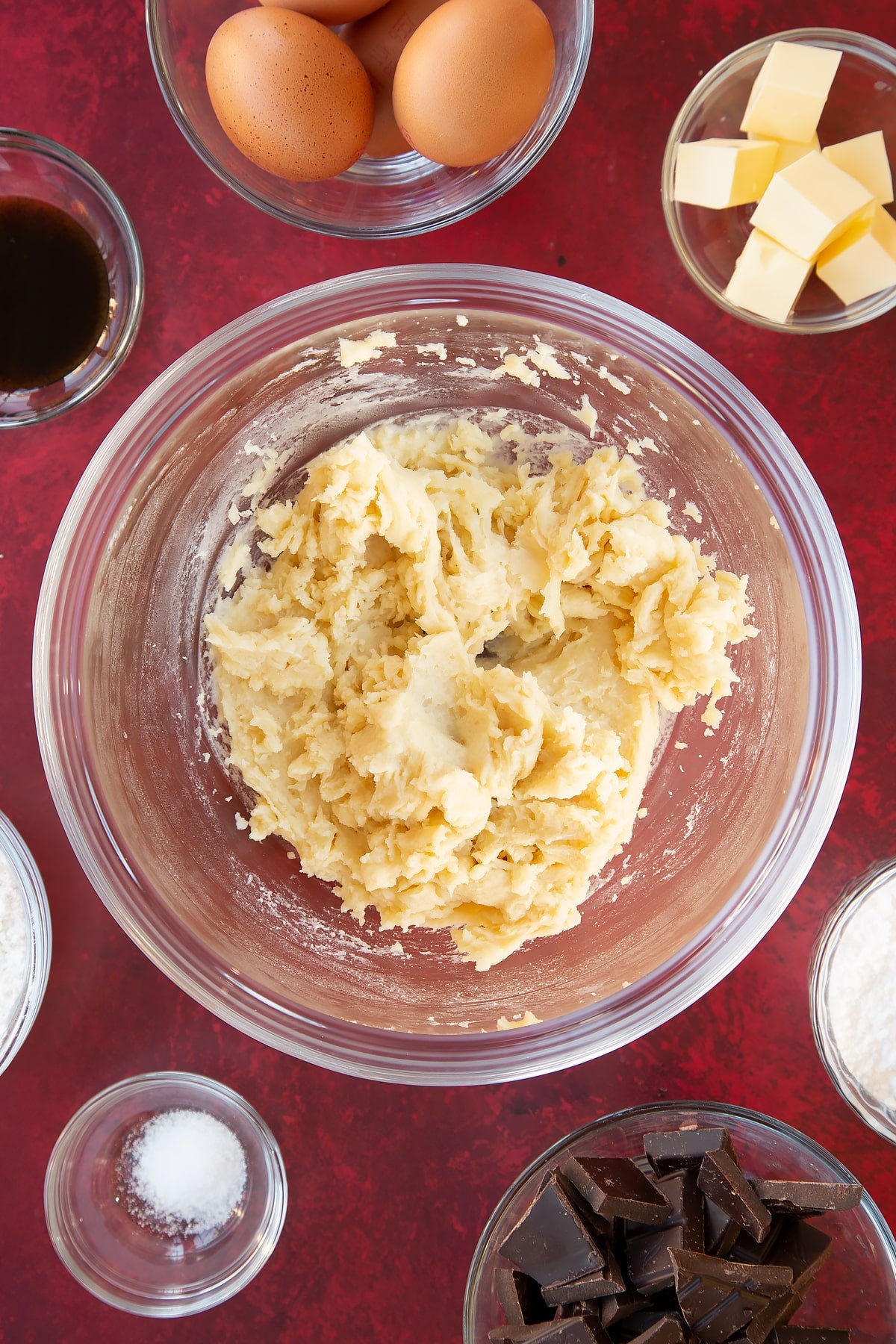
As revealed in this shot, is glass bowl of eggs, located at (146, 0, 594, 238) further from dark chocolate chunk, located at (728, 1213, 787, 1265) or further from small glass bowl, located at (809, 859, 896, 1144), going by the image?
dark chocolate chunk, located at (728, 1213, 787, 1265)

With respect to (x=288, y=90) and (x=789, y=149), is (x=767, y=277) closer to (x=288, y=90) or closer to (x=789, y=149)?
(x=789, y=149)

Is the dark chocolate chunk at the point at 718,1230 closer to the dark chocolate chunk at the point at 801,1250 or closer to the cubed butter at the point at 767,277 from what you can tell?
the dark chocolate chunk at the point at 801,1250

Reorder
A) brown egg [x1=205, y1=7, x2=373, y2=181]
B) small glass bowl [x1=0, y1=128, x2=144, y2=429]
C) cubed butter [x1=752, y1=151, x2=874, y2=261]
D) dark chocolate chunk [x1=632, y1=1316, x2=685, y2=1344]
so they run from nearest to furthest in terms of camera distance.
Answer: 1. dark chocolate chunk [x1=632, y1=1316, x2=685, y2=1344]
2. brown egg [x1=205, y1=7, x2=373, y2=181]
3. cubed butter [x1=752, y1=151, x2=874, y2=261]
4. small glass bowl [x1=0, y1=128, x2=144, y2=429]

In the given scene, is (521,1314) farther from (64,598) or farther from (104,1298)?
(64,598)

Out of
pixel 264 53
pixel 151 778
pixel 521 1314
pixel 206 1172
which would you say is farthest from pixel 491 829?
pixel 264 53

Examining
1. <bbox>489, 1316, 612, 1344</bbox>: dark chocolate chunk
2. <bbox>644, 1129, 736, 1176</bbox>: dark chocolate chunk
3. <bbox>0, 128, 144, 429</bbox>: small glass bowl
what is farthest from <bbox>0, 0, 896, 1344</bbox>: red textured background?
<bbox>489, 1316, 612, 1344</bbox>: dark chocolate chunk

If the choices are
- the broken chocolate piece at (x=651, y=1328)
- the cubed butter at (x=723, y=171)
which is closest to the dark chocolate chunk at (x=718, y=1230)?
the broken chocolate piece at (x=651, y=1328)

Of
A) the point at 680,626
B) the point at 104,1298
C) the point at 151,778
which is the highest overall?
the point at 151,778
